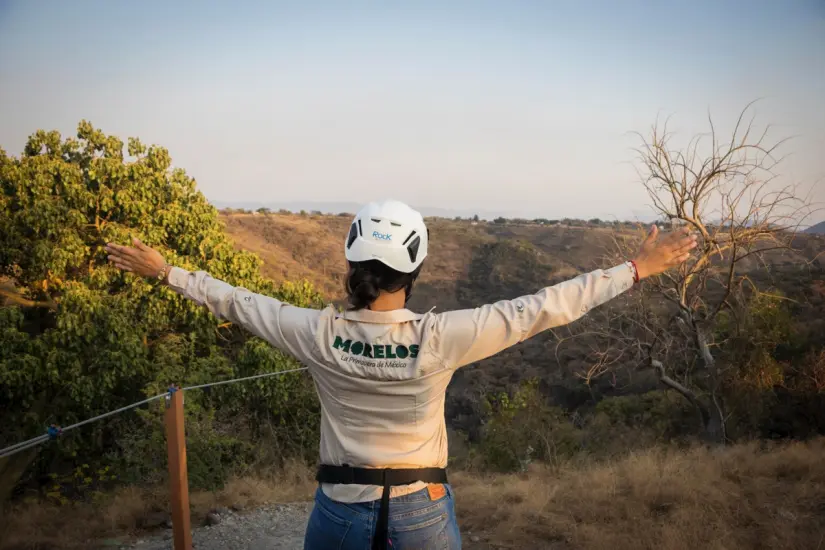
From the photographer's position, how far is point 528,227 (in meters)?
74.3

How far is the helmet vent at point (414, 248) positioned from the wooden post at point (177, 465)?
2.11 m

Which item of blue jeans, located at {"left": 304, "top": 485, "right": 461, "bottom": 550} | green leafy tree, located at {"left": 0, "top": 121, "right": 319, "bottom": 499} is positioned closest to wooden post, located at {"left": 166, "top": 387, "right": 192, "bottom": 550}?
blue jeans, located at {"left": 304, "top": 485, "right": 461, "bottom": 550}

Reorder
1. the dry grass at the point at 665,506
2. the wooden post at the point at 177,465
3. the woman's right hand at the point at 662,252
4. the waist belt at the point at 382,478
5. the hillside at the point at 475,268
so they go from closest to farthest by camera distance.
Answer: the waist belt at the point at 382,478 < the woman's right hand at the point at 662,252 < the wooden post at the point at 177,465 < the dry grass at the point at 665,506 < the hillside at the point at 475,268

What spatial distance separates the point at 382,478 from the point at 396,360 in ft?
1.07

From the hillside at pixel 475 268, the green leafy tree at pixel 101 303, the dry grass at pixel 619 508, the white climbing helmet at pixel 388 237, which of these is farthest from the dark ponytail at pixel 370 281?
the hillside at pixel 475 268

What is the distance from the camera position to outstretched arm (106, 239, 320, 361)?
173cm

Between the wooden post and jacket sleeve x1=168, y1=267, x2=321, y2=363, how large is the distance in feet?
5.26

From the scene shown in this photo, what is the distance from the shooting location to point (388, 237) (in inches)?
67.0

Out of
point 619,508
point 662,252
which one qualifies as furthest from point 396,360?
point 619,508

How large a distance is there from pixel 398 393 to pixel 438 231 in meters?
62.4

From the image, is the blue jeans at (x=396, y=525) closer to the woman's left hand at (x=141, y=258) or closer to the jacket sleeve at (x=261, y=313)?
the jacket sleeve at (x=261, y=313)

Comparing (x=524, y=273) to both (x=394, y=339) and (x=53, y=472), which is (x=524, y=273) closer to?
(x=53, y=472)

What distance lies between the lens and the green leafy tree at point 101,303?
10.1 meters

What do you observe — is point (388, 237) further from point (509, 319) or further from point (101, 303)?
point (101, 303)
